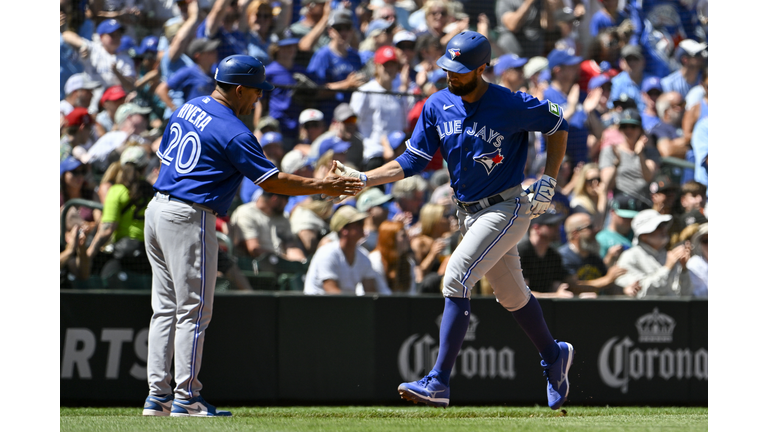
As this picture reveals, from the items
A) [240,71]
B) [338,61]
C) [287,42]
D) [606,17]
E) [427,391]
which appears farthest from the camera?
[606,17]

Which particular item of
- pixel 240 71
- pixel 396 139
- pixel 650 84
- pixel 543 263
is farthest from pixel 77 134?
pixel 650 84

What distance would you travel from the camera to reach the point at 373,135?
8234 mm

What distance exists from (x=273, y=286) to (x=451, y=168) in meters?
2.98

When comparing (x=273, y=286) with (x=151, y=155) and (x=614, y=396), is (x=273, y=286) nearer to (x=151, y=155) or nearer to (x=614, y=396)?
(x=151, y=155)

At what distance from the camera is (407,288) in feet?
24.7

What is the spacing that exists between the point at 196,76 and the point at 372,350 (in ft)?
10.6

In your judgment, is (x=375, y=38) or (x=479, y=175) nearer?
(x=479, y=175)

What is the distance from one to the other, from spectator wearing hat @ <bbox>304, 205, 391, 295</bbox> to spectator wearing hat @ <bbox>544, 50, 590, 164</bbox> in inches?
111

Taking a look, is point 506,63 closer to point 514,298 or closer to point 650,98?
point 650,98

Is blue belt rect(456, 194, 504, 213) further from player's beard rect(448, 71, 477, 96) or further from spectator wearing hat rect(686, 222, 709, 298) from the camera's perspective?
spectator wearing hat rect(686, 222, 709, 298)

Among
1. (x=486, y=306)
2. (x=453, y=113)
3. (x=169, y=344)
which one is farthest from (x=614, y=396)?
(x=169, y=344)

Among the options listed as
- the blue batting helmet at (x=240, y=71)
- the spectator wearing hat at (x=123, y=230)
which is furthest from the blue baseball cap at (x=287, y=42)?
the blue batting helmet at (x=240, y=71)

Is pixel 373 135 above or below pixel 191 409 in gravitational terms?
above

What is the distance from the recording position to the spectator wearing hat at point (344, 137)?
796 centimetres
